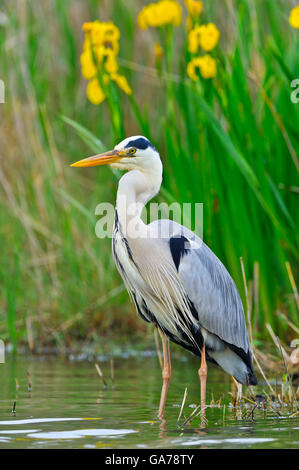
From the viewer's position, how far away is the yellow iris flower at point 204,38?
250 inches

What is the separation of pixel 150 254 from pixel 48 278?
3.27 m

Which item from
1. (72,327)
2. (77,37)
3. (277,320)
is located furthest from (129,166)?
(77,37)

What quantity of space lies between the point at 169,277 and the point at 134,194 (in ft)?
1.80

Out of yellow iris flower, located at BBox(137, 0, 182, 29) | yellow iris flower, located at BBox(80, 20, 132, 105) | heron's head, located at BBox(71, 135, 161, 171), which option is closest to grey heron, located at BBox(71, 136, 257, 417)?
heron's head, located at BBox(71, 135, 161, 171)

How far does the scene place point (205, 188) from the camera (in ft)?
22.3

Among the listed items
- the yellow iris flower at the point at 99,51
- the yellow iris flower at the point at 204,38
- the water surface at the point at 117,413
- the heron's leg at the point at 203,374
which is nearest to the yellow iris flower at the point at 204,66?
the yellow iris flower at the point at 204,38

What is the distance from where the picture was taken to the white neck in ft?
17.4

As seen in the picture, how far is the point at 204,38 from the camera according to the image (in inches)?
251

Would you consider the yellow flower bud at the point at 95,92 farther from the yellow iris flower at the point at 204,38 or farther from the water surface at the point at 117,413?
the water surface at the point at 117,413

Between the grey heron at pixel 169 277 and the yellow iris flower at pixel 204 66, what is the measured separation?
1237 mm

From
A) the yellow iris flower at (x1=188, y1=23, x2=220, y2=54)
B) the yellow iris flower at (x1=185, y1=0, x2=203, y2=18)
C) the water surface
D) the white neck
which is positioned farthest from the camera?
the yellow iris flower at (x1=185, y1=0, x2=203, y2=18)

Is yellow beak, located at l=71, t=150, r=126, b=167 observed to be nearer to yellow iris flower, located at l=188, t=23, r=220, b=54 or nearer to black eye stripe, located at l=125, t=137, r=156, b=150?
black eye stripe, located at l=125, t=137, r=156, b=150

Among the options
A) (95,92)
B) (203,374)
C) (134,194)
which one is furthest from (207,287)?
(95,92)

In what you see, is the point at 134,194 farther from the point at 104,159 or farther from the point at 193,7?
the point at 193,7
